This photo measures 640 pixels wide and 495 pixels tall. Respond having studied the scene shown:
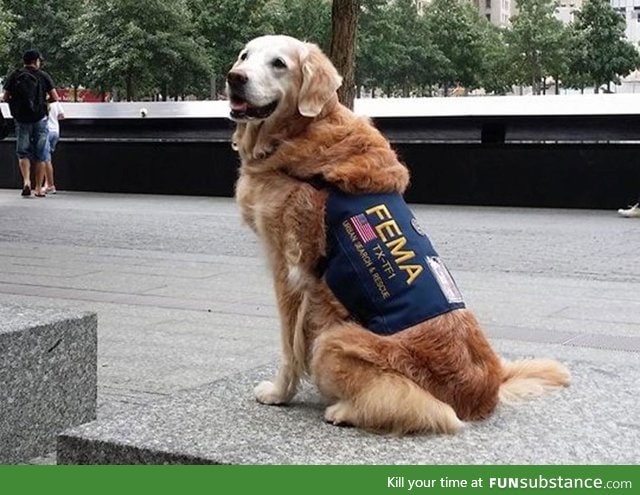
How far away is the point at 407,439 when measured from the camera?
355 centimetres

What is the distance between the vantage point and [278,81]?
3.69 m

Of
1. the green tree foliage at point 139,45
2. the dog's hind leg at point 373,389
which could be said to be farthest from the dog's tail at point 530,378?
the green tree foliage at point 139,45

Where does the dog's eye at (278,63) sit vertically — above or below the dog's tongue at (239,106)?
above

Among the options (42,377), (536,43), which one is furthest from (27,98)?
(536,43)

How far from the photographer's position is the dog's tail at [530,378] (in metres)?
4.13

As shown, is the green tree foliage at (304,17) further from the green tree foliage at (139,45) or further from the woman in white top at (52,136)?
the woman in white top at (52,136)

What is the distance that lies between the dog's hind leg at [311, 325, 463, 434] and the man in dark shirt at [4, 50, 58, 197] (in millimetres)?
14547

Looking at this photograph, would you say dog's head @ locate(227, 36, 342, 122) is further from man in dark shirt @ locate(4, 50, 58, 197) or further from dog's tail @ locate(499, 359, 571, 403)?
man in dark shirt @ locate(4, 50, 58, 197)

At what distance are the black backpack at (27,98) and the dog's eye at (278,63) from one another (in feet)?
46.8

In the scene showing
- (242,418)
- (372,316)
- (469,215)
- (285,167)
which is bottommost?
(469,215)

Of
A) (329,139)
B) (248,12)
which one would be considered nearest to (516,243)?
(329,139)

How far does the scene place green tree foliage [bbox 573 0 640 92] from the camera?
56.0 metres
